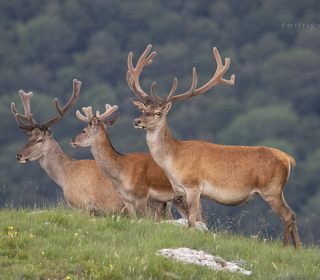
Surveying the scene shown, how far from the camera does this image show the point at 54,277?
543 centimetres

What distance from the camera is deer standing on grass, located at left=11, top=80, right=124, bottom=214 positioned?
1006 centimetres

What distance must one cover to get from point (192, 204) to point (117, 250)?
2.36 metres

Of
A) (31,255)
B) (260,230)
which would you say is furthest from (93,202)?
(31,255)

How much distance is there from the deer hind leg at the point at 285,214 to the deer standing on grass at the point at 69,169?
119 inches

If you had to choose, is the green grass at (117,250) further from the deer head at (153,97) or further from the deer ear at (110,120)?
the deer ear at (110,120)

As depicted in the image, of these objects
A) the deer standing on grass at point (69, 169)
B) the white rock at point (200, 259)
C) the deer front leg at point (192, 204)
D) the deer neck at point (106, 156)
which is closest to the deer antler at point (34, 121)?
the deer standing on grass at point (69, 169)

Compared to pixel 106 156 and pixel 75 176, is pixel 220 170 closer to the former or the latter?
pixel 106 156

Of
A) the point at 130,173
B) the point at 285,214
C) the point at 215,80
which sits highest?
the point at 215,80

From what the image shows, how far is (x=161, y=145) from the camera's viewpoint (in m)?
8.62

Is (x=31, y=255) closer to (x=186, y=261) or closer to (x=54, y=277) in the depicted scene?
(x=54, y=277)

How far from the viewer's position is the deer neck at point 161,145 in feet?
28.1

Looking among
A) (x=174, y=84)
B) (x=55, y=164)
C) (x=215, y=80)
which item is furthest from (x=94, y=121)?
(x=215, y=80)

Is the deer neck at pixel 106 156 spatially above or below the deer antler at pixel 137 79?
below

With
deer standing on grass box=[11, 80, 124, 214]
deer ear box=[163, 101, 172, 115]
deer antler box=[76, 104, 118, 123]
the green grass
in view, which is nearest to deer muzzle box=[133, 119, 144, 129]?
deer ear box=[163, 101, 172, 115]
